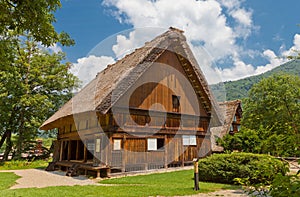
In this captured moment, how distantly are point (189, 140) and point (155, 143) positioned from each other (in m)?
2.89

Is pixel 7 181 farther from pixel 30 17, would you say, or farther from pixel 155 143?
pixel 30 17

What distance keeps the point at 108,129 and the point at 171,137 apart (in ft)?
14.2

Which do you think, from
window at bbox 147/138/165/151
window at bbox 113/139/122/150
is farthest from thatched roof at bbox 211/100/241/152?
window at bbox 113/139/122/150

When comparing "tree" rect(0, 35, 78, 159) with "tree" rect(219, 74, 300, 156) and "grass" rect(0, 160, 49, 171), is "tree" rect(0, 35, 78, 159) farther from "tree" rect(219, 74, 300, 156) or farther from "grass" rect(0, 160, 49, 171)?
"tree" rect(219, 74, 300, 156)

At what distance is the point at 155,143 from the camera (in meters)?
14.5

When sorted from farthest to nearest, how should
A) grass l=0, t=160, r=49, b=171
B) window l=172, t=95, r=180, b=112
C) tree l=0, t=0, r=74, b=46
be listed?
grass l=0, t=160, r=49, b=171 → window l=172, t=95, r=180, b=112 → tree l=0, t=0, r=74, b=46

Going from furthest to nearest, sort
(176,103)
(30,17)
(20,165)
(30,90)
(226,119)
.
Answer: (226,119), (30,90), (20,165), (176,103), (30,17)

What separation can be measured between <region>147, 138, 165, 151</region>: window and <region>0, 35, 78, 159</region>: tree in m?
13.8

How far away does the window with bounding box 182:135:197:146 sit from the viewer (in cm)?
1603

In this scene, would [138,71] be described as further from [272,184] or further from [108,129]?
[272,184]

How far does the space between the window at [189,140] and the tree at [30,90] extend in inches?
573

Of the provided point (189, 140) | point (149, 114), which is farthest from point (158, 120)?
point (189, 140)

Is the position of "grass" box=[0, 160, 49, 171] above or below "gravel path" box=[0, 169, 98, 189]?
below

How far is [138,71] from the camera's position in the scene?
13.5 m
